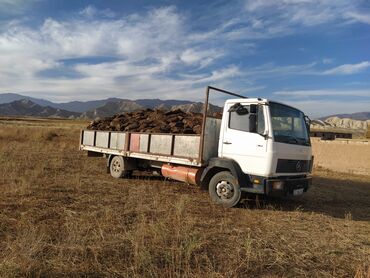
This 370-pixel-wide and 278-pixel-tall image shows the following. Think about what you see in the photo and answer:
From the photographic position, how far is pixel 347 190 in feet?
42.9

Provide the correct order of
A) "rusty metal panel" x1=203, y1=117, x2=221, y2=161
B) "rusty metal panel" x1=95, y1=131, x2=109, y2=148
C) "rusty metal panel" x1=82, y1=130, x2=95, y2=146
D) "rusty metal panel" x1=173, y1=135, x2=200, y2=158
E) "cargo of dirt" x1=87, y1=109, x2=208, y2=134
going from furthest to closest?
"rusty metal panel" x1=82, y1=130, x2=95, y2=146 → "rusty metal panel" x1=95, y1=131, x2=109, y2=148 → "cargo of dirt" x1=87, y1=109, x2=208, y2=134 → "rusty metal panel" x1=173, y1=135, x2=200, y2=158 → "rusty metal panel" x1=203, y1=117, x2=221, y2=161

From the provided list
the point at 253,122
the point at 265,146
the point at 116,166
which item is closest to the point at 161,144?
the point at 116,166

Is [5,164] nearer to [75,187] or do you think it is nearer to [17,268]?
[75,187]

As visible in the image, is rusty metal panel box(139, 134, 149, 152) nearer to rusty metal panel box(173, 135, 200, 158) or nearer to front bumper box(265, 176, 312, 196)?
rusty metal panel box(173, 135, 200, 158)

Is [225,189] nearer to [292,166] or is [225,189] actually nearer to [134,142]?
[292,166]

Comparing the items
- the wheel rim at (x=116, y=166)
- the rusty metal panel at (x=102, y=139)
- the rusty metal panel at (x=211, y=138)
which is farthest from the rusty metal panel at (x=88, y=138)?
the rusty metal panel at (x=211, y=138)

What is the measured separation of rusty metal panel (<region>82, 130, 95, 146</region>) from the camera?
13.8 metres

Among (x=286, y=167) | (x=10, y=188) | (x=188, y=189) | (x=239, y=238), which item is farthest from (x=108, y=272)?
(x=188, y=189)

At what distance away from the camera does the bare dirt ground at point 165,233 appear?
4.89 m

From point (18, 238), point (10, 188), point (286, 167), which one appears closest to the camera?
point (18, 238)

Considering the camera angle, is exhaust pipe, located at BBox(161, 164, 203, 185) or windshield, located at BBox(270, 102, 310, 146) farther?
exhaust pipe, located at BBox(161, 164, 203, 185)

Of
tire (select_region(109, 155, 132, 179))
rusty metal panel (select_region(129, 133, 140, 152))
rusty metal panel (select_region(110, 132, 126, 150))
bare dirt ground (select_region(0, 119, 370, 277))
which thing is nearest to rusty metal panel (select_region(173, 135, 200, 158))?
bare dirt ground (select_region(0, 119, 370, 277))

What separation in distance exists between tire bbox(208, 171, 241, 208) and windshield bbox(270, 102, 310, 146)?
1.41m

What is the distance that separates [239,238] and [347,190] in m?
8.20
